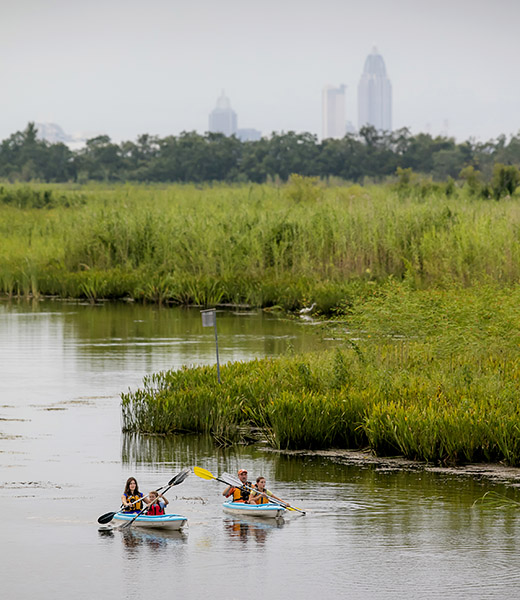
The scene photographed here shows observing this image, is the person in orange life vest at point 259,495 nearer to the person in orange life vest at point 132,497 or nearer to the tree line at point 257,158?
the person in orange life vest at point 132,497

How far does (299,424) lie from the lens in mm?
13547

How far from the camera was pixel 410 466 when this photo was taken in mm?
12641

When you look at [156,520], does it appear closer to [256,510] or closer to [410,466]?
[256,510]

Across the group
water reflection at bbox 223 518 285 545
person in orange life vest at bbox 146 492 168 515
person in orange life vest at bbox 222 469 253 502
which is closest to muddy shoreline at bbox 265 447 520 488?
person in orange life vest at bbox 222 469 253 502

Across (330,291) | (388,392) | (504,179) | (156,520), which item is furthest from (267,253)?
(156,520)

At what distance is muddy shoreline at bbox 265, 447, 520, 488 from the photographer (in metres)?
12.1

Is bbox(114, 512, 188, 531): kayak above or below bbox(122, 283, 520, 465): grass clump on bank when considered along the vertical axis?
below

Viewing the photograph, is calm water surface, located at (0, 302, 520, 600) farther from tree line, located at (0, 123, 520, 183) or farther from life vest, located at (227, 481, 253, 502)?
tree line, located at (0, 123, 520, 183)

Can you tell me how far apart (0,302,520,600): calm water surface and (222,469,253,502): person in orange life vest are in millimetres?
211

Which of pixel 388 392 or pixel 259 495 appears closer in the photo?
pixel 259 495

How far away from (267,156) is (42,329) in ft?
194

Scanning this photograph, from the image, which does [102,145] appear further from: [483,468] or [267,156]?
[483,468]

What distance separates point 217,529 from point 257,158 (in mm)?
75786

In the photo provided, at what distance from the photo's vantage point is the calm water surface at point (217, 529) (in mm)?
8617
